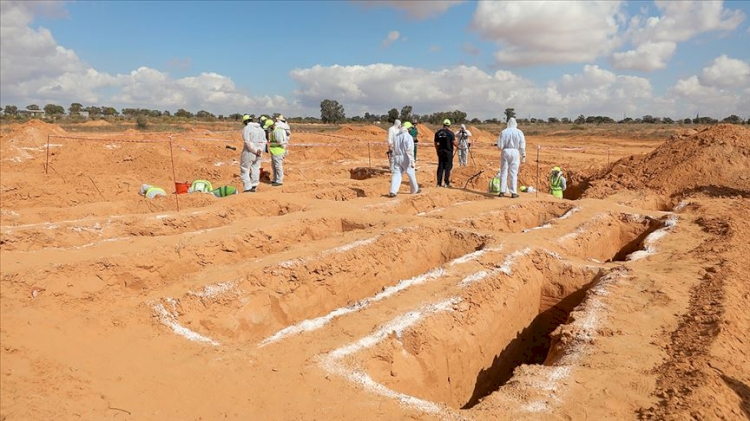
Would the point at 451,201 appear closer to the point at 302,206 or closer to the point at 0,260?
the point at 302,206

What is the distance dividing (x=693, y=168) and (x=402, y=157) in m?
8.79

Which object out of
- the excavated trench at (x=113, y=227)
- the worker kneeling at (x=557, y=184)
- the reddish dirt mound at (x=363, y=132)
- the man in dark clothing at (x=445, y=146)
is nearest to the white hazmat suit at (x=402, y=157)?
the man in dark clothing at (x=445, y=146)

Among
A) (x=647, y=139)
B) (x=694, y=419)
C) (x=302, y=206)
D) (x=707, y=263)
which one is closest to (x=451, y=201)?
(x=302, y=206)

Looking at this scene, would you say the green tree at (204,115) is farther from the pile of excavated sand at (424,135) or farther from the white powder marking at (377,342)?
the white powder marking at (377,342)

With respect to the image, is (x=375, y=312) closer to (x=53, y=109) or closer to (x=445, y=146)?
(x=445, y=146)

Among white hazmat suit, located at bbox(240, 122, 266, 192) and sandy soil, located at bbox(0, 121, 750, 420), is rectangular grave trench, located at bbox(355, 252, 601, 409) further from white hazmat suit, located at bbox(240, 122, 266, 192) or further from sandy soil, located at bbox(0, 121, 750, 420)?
white hazmat suit, located at bbox(240, 122, 266, 192)

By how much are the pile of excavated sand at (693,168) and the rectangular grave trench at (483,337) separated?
272 inches

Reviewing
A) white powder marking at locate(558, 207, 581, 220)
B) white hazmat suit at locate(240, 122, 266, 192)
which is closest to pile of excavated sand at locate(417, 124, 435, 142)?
white hazmat suit at locate(240, 122, 266, 192)

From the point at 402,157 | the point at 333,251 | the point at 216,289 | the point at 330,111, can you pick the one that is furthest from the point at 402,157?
the point at 330,111

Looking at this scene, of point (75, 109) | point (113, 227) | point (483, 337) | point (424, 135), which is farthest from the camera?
point (75, 109)

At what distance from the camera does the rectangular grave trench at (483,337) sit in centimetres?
449

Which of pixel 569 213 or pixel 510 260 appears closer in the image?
pixel 510 260

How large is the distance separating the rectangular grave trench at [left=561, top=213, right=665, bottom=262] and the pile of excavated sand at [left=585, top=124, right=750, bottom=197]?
311 centimetres

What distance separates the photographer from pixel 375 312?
5.00 metres
